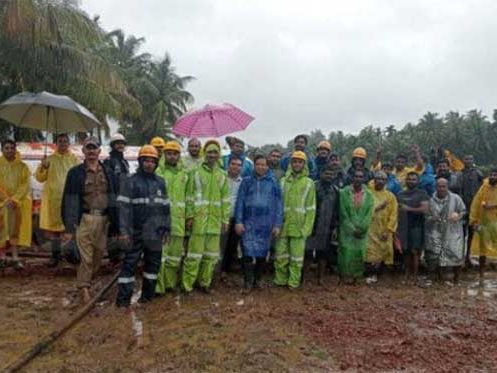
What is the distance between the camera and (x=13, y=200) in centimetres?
759

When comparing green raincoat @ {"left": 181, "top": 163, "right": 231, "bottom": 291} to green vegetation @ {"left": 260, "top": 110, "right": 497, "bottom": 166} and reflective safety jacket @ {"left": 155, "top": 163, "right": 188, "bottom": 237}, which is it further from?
green vegetation @ {"left": 260, "top": 110, "right": 497, "bottom": 166}

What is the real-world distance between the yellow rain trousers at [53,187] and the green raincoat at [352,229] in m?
3.82

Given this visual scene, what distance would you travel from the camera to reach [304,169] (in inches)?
276

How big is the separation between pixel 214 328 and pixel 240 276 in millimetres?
2414

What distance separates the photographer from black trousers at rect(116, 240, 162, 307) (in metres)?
5.83

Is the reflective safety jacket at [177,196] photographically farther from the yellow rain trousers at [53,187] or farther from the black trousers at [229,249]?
the yellow rain trousers at [53,187]

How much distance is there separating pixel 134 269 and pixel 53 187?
2.31 metres

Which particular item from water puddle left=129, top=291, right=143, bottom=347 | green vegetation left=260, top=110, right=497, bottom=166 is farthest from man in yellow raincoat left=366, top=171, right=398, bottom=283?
green vegetation left=260, top=110, right=497, bottom=166

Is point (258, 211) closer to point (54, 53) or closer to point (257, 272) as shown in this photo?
point (257, 272)

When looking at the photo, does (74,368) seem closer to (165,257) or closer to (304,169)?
(165,257)

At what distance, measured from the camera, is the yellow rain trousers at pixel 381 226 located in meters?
7.57

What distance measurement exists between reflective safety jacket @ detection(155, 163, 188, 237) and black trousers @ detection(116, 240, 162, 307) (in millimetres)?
389

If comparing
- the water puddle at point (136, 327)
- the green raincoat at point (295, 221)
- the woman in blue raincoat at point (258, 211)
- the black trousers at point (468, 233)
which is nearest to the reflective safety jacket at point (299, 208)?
the green raincoat at point (295, 221)

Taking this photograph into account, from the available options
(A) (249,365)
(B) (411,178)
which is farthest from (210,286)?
(B) (411,178)
